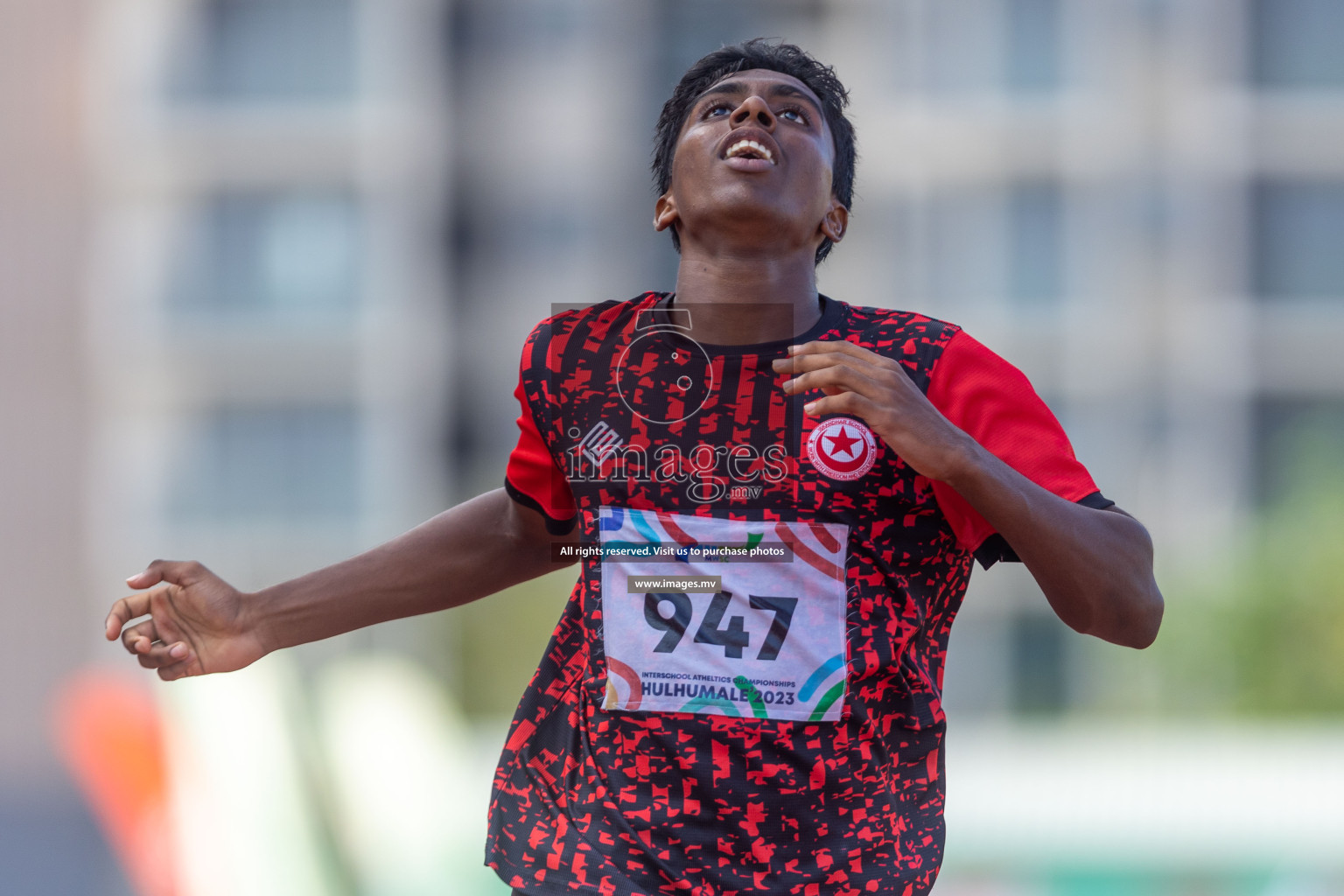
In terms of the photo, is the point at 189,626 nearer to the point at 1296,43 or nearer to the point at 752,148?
the point at 752,148

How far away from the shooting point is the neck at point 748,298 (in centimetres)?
277

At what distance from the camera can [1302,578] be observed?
18.0 metres

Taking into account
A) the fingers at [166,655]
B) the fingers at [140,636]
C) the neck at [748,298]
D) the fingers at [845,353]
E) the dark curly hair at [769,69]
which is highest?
the dark curly hair at [769,69]

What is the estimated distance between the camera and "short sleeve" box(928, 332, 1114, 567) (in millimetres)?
2525

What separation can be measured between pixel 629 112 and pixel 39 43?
33.1 feet

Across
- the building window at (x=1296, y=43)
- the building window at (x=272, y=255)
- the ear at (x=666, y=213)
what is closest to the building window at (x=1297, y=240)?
the building window at (x=1296, y=43)

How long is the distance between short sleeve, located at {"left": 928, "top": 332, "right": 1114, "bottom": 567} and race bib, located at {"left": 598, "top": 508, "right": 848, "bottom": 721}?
0.76 ft

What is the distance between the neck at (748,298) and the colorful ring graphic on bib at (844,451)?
25 centimetres

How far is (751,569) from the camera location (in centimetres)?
253

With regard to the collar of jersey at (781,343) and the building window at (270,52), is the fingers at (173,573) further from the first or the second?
the building window at (270,52)

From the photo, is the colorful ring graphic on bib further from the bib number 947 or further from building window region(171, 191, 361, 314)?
building window region(171, 191, 361, 314)

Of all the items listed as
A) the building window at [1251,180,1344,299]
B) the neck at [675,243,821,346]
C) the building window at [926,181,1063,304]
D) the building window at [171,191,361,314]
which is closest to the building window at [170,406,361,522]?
the building window at [171,191,361,314]

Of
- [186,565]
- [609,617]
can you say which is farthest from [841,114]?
Result: [186,565]

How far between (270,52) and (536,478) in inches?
896
